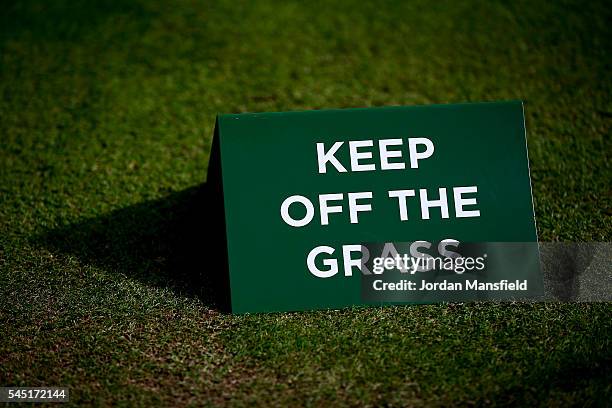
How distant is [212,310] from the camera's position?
11.8ft

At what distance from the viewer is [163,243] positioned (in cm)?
424

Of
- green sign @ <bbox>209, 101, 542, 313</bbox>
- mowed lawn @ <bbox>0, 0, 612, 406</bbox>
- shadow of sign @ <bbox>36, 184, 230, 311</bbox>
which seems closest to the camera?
mowed lawn @ <bbox>0, 0, 612, 406</bbox>

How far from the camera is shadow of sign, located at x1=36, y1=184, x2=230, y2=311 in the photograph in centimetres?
384

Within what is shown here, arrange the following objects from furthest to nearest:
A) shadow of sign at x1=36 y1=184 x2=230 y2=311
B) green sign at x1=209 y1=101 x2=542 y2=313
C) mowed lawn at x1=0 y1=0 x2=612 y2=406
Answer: shadow of sign at x1=36 y1=184 x2=230 y2=311, green sign at x1=209 y1=101 x2=542 y2=313, mowed lawn at x1=0 y1=0 x2=612 y2=406

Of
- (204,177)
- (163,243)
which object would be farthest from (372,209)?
(204,177)

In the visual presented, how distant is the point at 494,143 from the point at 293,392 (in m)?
1.64

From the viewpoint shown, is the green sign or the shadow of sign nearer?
the green sign

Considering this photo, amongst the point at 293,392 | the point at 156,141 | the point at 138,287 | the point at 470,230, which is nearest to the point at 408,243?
the point at 470,230

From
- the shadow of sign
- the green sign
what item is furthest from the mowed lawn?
the green sign

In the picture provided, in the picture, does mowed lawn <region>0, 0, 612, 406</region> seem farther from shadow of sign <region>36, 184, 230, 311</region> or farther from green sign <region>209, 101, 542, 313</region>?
green sign <region>209, 101, 542, 313</region>

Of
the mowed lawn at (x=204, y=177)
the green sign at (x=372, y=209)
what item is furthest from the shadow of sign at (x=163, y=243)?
the green sign at (x=372, y=209)

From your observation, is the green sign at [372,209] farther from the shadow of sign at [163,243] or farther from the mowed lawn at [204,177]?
the shadow of sign at [163,243]

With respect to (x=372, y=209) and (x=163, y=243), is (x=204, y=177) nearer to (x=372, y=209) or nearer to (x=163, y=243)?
(x=163, y=243)

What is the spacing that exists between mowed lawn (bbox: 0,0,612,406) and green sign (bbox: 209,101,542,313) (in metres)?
0.15
